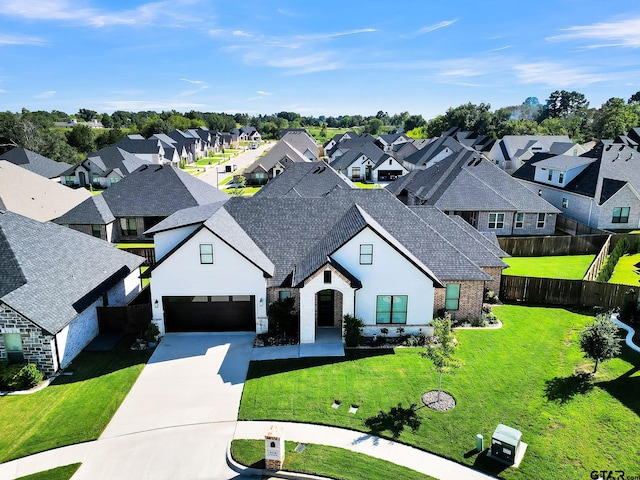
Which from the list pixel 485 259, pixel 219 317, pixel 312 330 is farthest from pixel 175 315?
pixel 485 259

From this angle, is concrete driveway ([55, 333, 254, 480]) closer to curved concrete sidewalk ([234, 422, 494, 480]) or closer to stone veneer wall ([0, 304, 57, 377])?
curved concrete sidewalk ([234, 422, 494, 480])

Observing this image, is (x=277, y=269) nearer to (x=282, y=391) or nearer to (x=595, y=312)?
(x=282, y=391)

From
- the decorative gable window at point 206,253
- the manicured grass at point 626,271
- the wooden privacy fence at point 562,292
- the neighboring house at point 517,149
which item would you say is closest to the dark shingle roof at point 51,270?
the decorative gable window at point 206,253

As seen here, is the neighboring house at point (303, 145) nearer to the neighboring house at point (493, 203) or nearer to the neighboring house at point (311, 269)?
the neighboring house at point (493, 203)

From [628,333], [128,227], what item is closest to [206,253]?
[628,333]

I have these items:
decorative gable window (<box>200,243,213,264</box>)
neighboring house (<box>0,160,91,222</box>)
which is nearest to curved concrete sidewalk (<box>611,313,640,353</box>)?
decorative gable window (<box>200,243,213,264</box>)
